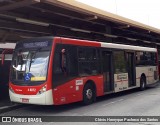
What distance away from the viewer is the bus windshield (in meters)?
10.3

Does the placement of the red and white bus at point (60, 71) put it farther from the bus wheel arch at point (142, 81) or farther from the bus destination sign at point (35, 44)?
the bus wheel arch at point (142, 81)

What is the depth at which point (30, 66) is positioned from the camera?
1054 cm

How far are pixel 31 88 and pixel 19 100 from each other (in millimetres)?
739

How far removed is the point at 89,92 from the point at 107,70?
2203 mm

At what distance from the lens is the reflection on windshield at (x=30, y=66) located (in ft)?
33.7

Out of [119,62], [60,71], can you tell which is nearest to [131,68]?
[119,62]

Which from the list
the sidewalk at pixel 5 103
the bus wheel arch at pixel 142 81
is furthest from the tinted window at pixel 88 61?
the bus wheel arch at pixel 142 81

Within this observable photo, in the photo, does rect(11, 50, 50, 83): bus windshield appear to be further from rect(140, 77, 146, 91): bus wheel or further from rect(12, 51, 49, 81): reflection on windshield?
rect(140, 77, 146, 91): bus wheel

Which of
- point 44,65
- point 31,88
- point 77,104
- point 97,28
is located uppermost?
point 97,28

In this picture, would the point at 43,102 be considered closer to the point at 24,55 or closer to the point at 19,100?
the point at 19,100

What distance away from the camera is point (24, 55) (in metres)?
10.9

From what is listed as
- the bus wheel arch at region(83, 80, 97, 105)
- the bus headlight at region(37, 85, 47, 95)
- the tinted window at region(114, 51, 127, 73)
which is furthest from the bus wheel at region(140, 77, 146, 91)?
the bus headlight at region(37, 85, 47, 95)

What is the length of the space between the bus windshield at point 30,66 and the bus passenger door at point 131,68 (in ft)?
23.1

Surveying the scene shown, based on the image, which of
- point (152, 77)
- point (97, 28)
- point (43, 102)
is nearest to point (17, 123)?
point (43, 102)
